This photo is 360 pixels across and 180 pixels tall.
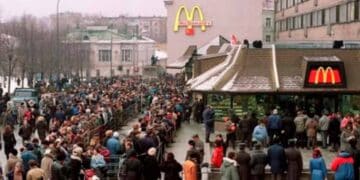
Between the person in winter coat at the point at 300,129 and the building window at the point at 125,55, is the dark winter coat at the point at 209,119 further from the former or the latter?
the building window at the point at 125,55

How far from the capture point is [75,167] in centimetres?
1880

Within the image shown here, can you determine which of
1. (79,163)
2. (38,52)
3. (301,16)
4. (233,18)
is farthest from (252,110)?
(233,18)

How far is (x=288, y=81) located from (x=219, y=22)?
192 ft

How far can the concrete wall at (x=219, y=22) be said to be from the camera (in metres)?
87.2

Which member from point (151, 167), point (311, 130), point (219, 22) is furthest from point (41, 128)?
point (219, 22)

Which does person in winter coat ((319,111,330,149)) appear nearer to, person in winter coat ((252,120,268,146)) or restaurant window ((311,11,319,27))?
person in winter coat ((252,120,268,146))

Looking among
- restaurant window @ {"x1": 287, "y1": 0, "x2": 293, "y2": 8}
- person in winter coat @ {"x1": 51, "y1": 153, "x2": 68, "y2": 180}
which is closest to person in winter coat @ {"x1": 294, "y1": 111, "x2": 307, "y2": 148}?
person in winter coat @ {"x1": 51, "y1": 153, "x2": 68, "y2": 180}

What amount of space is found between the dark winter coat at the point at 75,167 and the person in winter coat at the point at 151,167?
159 cm

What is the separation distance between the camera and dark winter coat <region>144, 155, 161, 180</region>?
19078 millimetres

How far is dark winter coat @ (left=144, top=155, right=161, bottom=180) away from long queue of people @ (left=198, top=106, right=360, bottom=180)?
1.59 metres

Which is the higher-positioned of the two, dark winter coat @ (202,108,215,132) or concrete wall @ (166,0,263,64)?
concrete wall @ (166,0,263,64)

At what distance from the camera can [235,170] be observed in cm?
1856

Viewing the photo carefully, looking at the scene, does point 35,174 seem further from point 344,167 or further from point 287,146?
point 287,146

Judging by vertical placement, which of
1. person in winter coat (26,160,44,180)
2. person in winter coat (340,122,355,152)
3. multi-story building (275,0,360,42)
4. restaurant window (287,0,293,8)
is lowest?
person in winter coat (26,160,44,180)
